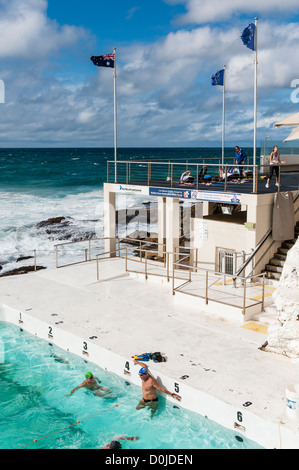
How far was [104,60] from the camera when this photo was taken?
20172 mm

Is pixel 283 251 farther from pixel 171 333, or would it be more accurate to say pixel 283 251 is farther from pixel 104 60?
pixel 104 60

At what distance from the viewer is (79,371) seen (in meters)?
10.9

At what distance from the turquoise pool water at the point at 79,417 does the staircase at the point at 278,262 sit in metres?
7.02

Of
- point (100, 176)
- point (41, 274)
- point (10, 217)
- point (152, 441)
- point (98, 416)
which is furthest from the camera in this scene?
point (100, 176)

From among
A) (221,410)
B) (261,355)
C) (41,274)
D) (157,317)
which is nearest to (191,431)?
(221,410)

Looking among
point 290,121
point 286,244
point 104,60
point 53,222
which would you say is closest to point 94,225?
point 53,222

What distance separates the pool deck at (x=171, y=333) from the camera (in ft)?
28.3

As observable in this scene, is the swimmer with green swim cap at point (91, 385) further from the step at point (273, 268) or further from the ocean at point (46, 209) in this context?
the ocean at point (46, 209)

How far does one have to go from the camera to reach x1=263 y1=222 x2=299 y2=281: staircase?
15.0 m

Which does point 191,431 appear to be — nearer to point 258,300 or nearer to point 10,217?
point 258,300

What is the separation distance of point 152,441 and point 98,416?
1376mm

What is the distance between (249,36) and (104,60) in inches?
286
